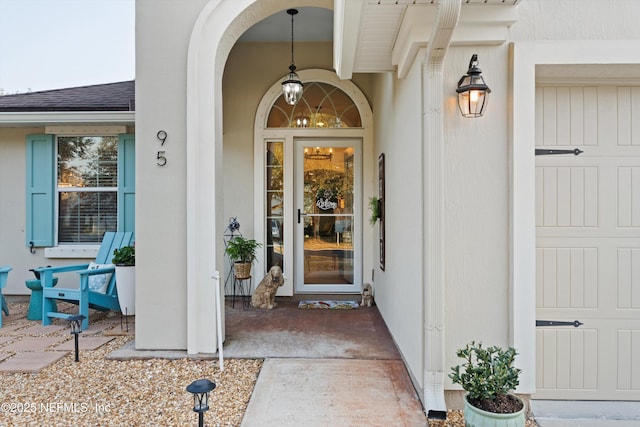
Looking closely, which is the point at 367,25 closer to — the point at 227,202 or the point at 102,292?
the point at 227,202

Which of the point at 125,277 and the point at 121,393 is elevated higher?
the point at 125,277

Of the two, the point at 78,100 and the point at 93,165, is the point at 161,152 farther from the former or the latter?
the point at 78,100

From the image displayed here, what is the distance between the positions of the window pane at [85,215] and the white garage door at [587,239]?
17.2 ft

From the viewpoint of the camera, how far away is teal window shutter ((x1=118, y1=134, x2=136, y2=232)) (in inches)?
205

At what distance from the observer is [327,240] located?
5.56 metres

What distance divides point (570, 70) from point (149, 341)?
12.7ft

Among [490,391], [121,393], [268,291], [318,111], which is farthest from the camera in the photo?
[318,111]

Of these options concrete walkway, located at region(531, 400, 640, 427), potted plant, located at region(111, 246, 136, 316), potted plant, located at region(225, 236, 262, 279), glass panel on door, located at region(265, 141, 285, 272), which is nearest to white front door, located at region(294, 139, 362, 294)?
glass panel on door, located at region(265, 141, 285, 272)

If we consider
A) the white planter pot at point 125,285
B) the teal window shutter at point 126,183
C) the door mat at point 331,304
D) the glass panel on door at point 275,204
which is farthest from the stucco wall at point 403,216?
the teal window shutter at point 126,183

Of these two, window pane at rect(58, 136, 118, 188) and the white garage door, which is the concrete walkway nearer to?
the white garage door

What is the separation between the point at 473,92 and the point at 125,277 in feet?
12.3

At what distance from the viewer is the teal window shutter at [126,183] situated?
5.20m

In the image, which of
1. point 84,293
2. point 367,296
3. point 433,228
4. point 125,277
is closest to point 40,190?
point 84,293

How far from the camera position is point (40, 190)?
5242mm
